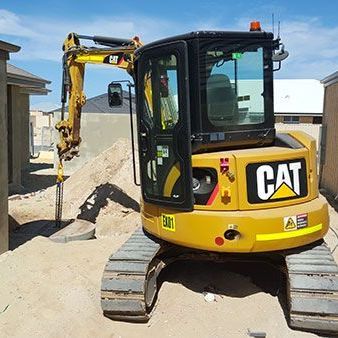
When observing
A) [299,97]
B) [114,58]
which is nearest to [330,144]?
[114,58]

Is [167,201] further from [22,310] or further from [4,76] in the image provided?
[4,76]

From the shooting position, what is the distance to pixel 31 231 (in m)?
8.37

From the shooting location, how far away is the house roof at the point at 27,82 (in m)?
14.4

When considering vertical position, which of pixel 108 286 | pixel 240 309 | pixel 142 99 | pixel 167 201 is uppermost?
pixel 142 99

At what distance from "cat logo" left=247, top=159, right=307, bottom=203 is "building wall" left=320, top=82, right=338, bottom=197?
7179 mm

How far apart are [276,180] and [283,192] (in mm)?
144

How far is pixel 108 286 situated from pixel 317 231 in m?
2.14

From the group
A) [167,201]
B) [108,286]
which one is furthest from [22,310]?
[167,201]

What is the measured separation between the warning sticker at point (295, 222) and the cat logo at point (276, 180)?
215 mm

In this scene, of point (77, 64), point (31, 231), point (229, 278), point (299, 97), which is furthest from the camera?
point (299, 97)

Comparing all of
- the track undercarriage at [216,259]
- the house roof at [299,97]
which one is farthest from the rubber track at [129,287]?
the house roof at [299,97]

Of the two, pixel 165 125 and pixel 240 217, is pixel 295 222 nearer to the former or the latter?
pixel 240 217

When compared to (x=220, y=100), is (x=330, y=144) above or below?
below

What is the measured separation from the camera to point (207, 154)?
452 centimetres
